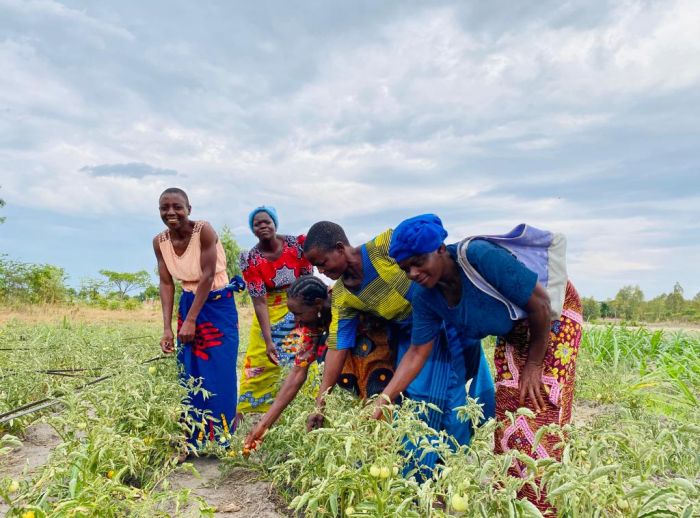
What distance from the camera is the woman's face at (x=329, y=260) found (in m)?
2.63

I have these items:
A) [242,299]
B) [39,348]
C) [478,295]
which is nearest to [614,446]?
[478,295]

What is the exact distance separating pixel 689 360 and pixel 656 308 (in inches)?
858

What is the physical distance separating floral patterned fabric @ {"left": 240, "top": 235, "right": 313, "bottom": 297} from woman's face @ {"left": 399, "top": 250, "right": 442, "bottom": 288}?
1984mm

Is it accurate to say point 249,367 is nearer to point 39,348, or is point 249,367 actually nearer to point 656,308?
point 39,348

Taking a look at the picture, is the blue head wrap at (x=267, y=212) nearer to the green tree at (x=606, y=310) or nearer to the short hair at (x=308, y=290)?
the short hair at (x=308, y=290)

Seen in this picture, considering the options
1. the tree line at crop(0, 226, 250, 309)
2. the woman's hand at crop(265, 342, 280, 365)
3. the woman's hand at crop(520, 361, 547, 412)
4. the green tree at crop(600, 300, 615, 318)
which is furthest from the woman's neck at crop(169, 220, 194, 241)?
the green tree at crop(600, 300, 615, 318)

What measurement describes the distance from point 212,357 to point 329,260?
1533mm

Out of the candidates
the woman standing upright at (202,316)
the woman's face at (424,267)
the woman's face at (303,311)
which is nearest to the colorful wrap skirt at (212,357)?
the woman standing upright at (202,316)

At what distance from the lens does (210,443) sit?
3.22 metres

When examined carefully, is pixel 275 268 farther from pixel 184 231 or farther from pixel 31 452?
pixel 31 452

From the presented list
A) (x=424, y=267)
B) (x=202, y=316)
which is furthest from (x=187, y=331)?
(x=424, y=267)

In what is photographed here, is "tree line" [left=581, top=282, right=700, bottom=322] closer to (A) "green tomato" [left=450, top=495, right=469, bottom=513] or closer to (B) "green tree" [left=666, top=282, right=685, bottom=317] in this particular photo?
(B) "green tree" [left=666, top=282, right=685, bottom=317]

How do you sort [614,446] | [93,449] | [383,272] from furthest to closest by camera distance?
[383,272] < [93,449] < [614,446]

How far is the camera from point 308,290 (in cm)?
297
